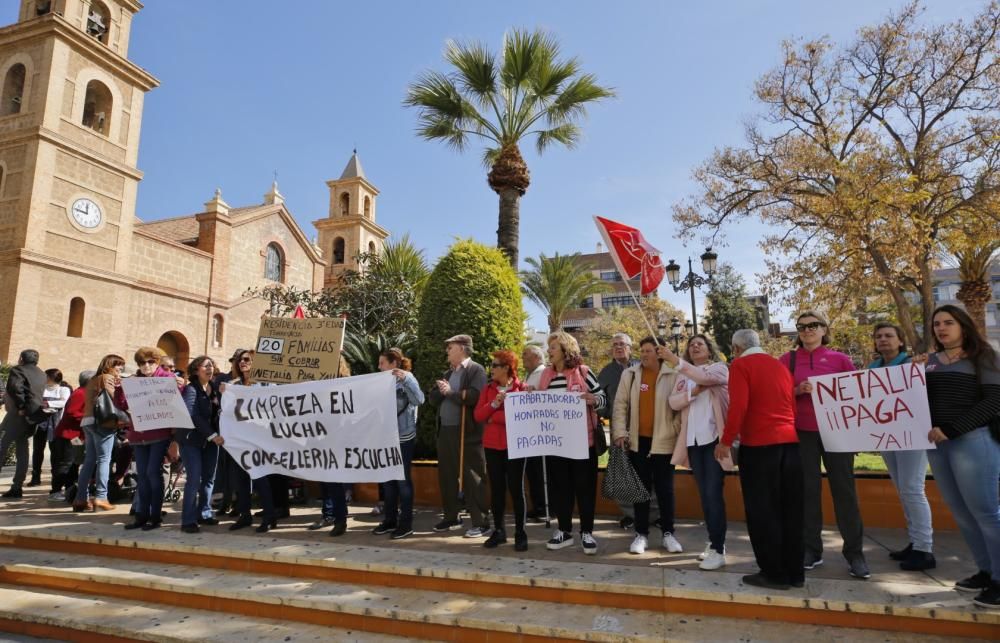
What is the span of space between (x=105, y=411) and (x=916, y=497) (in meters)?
8.11

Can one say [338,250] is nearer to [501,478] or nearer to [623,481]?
[501,478]

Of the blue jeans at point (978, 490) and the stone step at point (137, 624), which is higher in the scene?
the blue jeans at point (978, 490)

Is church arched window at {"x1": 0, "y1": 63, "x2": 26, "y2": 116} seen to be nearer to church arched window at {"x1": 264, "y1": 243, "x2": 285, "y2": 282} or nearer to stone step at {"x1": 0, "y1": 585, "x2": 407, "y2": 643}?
church arched window at {"x1": 264, "y1": 243, "x2": 285, "y2": 282}

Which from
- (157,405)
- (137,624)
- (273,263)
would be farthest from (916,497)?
(273,263)

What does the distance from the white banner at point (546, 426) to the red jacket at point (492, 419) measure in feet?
0.47

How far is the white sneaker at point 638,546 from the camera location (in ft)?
15.4

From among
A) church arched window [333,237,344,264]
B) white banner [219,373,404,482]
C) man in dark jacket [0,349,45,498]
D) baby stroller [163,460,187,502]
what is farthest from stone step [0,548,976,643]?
church arched window [333,237,344,264]

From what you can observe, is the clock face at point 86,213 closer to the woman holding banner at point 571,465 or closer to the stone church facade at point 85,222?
the stone church facade at point 85,222

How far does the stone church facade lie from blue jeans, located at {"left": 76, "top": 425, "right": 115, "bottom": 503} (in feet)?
61.9

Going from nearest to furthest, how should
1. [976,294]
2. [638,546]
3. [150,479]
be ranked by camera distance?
[638,546] < [150,479] < [976,294]

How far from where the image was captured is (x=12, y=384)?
7.65 metres

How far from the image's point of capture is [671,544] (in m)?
4.73

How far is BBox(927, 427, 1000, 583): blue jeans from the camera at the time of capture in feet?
11.5

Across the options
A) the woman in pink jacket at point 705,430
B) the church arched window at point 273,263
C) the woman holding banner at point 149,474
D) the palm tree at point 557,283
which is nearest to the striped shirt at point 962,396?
the woman in pink jacket at point 705,430
